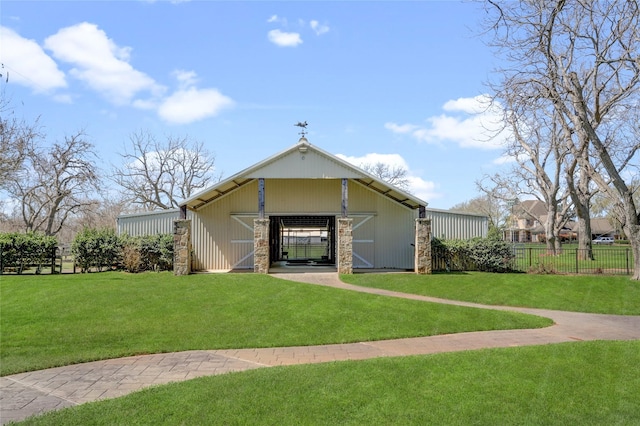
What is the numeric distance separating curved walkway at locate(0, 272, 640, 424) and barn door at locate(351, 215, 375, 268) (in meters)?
10.3

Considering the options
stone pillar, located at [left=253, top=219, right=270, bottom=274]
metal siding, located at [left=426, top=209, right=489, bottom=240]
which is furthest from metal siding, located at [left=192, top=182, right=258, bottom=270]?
metal siding, located at [left=426, top=209, right=489, bottom=240]

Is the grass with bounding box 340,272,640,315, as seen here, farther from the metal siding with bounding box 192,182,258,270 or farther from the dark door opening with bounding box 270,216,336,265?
the dark door opening with bounding box 270,216,336,265

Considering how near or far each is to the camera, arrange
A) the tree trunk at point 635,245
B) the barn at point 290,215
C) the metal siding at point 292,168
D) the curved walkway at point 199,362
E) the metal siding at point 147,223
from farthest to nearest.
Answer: the metal siding at point 147,223
the barn at point 290,215
the metal siding at point 292,168
the tree trunk at point 635,245
the curved walkway at point 199,362

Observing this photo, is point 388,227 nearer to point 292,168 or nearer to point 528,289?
point 292,168

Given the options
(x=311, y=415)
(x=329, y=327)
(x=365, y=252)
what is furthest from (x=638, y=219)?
(x=311, y=415)

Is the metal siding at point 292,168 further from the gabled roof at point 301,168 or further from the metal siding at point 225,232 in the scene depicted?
the metal siding at point 225,232

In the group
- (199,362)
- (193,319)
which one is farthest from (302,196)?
(199,362)

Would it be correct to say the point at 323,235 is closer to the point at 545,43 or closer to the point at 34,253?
the point at 34,253

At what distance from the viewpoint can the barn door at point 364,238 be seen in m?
19.8

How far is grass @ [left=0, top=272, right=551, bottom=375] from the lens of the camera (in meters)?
8.15

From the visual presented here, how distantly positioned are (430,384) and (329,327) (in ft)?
12.8

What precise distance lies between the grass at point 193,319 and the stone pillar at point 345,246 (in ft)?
11.4

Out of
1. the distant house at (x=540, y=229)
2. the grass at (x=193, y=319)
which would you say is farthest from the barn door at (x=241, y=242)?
the distant house at (x=540, y=229)

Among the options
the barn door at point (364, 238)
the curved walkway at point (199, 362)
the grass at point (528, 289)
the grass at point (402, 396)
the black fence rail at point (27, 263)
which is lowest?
the curved walkway at point (199, 362)
